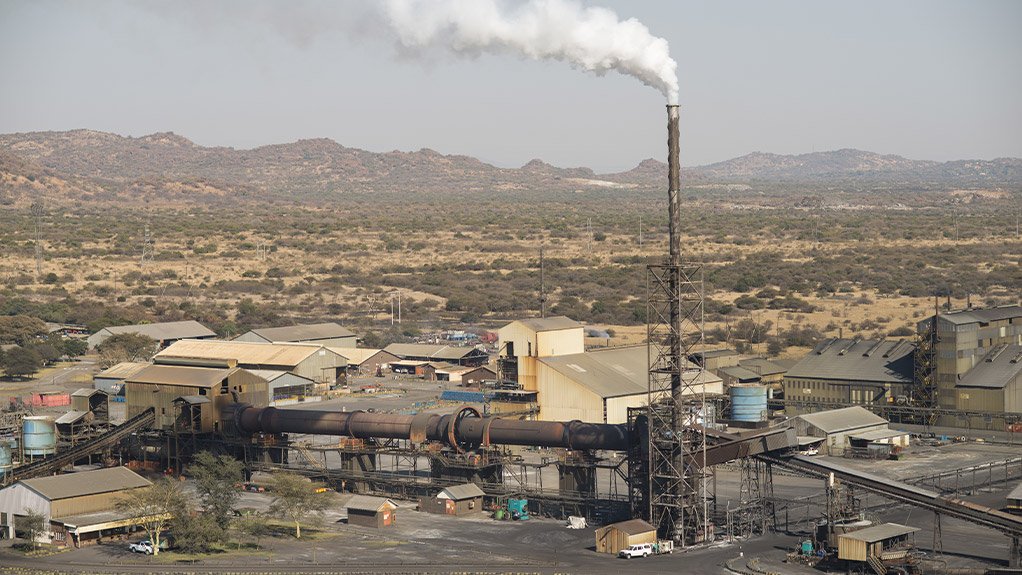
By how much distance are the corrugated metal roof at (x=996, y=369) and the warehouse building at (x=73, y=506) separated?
49739mm

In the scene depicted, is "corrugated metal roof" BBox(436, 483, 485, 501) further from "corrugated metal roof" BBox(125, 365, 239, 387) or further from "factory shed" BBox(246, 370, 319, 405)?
"factory shed" BBox(246, 370, 319, 405)

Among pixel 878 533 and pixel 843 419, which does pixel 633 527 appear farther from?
pixel 843 419

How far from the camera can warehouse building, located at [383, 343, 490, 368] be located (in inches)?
4628

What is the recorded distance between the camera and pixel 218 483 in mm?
61500

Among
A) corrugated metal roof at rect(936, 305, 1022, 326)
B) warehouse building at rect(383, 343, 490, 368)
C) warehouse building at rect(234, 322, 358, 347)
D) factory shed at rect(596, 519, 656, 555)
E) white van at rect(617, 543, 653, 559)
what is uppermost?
corrugated metal roof at rect(936, 305, 1022, 326)

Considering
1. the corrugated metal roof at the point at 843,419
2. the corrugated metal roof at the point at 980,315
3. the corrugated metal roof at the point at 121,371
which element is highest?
the corrugated metal roof at the point at 980,315

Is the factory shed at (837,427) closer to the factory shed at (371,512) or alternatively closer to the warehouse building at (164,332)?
the factory shed at (371,512)

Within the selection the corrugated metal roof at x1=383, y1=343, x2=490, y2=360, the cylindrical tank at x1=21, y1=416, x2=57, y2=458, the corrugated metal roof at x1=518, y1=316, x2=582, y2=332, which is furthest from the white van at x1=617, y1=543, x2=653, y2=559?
the corrugated metal roof at x1=383, y1=343, x2=490, y2=360

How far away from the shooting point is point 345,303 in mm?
161750

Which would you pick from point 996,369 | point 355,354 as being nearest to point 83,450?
point 355,354

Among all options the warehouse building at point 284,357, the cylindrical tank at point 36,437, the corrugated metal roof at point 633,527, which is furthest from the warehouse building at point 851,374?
the cylindrical tank at point 36,437

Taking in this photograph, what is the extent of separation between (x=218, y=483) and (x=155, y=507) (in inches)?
125

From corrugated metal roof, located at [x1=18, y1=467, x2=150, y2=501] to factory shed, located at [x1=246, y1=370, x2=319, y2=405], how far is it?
3417 cm

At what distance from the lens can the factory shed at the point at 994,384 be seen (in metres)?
85.5
